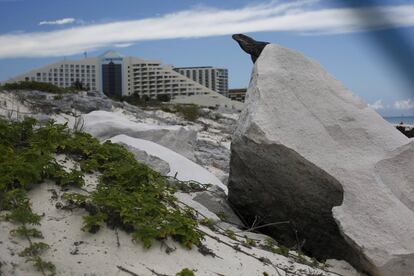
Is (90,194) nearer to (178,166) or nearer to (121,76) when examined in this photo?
(178,166)

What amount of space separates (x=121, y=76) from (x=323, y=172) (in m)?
52.9

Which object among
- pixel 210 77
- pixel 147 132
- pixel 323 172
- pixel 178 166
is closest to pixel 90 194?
pixel 323 172

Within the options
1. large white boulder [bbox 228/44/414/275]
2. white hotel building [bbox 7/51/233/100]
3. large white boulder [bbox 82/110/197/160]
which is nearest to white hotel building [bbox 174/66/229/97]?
white hotel building [bbox 7/51/233/100]

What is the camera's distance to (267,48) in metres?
6.52

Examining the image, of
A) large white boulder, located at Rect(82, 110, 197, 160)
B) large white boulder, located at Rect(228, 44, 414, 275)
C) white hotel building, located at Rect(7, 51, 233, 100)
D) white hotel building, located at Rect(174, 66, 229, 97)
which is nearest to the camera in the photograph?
large white boulder, located at Rect(228, 44, 414, 275)

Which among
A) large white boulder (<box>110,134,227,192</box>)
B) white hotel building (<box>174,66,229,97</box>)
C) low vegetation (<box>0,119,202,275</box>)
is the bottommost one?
white hotel building (<box>174,66,229,97</box>)

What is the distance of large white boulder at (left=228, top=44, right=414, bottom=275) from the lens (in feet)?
16.4

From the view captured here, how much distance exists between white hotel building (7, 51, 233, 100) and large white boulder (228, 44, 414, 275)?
110 ft

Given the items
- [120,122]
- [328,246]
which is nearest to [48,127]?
[328,246]

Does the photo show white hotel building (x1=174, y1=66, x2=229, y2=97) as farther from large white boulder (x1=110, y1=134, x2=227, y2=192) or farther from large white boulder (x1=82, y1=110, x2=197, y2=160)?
large white boulder (x1=110, y1=134, x2=227, y2=192)

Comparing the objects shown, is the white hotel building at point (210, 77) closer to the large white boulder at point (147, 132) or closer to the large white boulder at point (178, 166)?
the large white boulder at point (147, 132)

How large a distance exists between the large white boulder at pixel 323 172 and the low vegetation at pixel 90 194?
88cm

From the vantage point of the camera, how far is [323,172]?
5363mm

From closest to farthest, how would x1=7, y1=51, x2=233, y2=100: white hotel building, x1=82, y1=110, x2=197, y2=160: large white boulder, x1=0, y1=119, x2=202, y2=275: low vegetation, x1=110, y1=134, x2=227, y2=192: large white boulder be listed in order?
x1=0, y1=119, x2=202, y2=275: low vegetation → x1=110, y1=134, x2=227, y2=192: large white boulder → x1=82, y1=110, x2=197, y2=160: large white boulder → x1=7, y1=51, x2=233, y2=100: white hotel building
